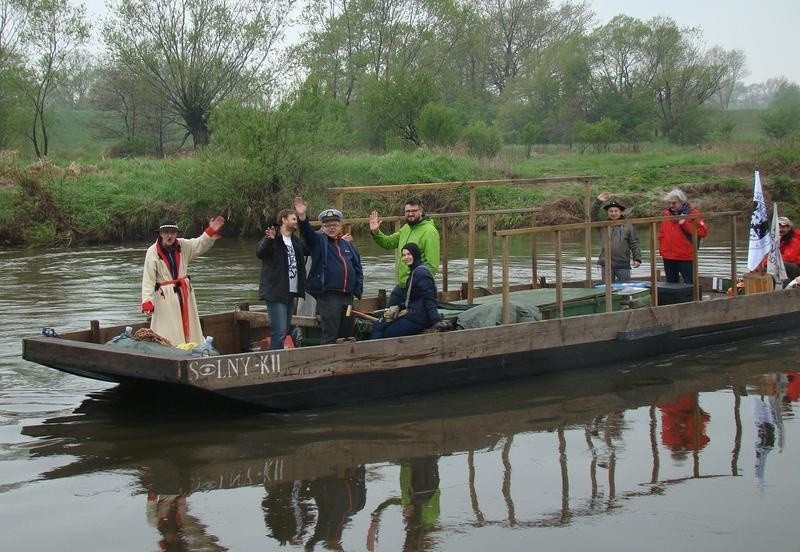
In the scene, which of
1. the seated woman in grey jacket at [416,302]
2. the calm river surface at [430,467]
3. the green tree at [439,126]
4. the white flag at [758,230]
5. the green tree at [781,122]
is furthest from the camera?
the green tree at [781,122]

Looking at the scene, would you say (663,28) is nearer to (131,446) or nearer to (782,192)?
(782,192)

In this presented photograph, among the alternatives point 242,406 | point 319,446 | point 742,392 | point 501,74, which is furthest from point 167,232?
A: point 501,74

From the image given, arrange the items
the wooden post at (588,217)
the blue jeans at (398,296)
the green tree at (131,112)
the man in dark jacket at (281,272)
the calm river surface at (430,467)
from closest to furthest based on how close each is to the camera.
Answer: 1. the calm river surface at (430,467)
2. the man in dark jacket at (281,272)
3. the blue jeans at (398,296)
4. the wooden post at (588,217)
5. the green tree at (131,112)

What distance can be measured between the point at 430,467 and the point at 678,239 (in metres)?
6.24

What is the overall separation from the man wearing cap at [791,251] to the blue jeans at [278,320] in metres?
7.20

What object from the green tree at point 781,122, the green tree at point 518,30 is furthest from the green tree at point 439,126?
the green tree at point 518,30

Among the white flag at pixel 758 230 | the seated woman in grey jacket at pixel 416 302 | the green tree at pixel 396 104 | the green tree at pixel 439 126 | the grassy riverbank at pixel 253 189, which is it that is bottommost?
the seated woman in grey jacket at pixel 416 302

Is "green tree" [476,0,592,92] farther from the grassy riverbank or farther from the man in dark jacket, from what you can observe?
the man in dark jacket

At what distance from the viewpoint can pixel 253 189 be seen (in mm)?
29531

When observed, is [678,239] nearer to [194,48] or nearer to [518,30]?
[194,48]

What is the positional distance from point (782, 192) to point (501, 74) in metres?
36.1

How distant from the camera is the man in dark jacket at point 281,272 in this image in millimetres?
9773

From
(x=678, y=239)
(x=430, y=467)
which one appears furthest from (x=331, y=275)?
(x=678, y=239)

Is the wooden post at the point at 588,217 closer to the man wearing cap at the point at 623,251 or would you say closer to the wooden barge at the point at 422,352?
the wooden barge at the point at 422,352
